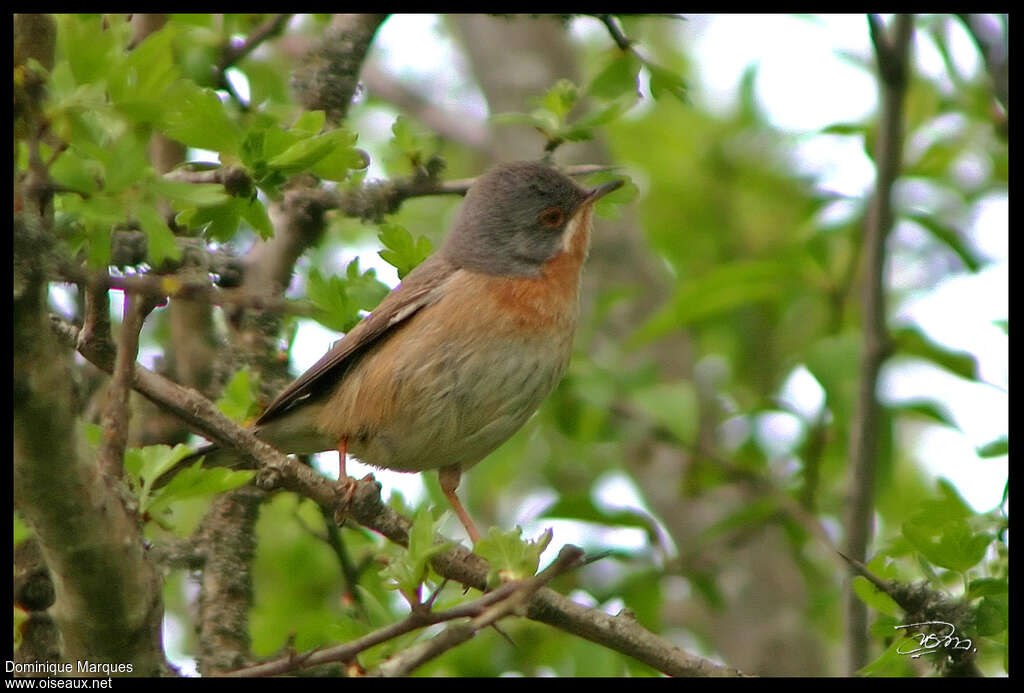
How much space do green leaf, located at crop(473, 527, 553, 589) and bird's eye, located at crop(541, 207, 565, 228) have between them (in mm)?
3225

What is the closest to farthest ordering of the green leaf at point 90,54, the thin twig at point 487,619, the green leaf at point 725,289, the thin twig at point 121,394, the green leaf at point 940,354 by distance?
1. the thin twig at point 487,619
2. the green leaf at point 90,54
3. the thin twig at point 121,394
4. the green leaf at point 940,354
5. the green leaf at point 725,289

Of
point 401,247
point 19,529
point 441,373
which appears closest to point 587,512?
point 441,373

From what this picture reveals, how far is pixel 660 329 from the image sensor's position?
269 inches

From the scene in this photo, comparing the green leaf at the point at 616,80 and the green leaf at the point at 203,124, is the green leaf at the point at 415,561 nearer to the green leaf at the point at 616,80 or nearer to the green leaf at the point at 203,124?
the green leaf at the point at 203,124

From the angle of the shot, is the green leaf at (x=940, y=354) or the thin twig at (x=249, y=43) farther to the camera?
the green leaf at (x=940, y=354)

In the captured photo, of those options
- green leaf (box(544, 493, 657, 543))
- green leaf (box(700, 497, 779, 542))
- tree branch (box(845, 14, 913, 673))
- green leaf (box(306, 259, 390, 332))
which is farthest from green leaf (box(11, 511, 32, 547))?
tree branch (box(845, 14, 913, 673))

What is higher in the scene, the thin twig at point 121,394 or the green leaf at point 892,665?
the thin twig at point 121,394

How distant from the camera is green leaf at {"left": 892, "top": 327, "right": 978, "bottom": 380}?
240 inches

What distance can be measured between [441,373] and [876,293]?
2450 mm

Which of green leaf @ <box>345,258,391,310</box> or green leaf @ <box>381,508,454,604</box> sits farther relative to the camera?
green leaf @ <box>345,258,391,310</box>

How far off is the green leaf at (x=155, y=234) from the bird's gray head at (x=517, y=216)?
3060 millimetres

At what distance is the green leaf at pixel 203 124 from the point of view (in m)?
3.63
